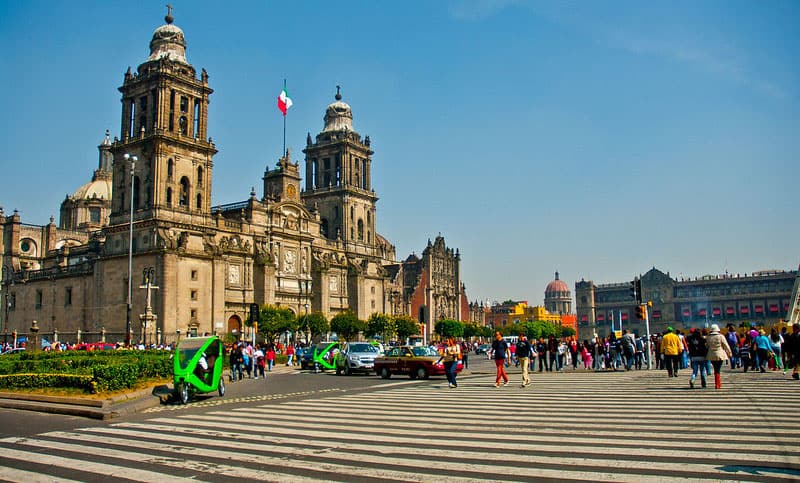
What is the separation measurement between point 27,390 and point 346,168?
6701 centimetres

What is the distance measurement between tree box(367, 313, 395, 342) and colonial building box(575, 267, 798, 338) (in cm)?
6801

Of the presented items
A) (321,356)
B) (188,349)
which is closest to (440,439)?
(188,349)

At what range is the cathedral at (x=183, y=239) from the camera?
57938 millimetres

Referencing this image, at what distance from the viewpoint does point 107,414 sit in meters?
16.3

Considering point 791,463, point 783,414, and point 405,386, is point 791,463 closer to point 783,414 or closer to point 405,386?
point 783,414

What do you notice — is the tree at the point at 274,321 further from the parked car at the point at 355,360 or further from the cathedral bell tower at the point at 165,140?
the parked car at the point at 355,360

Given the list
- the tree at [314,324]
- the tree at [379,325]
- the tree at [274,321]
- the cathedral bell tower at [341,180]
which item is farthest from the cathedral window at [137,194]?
the tree at [379,325]

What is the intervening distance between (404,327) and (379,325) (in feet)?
18.7

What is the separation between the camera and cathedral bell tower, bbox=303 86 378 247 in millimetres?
85812

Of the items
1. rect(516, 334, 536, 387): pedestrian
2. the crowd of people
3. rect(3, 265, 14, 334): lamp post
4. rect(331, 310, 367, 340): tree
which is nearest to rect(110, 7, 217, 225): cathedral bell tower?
rect(331, 310, 367, 340): tree

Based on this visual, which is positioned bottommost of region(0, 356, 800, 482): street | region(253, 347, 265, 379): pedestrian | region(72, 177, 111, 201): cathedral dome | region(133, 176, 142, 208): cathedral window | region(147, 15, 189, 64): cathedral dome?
region(0, 356, 800, 482): street

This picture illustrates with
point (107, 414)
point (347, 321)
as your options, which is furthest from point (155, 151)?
point (107, 414)

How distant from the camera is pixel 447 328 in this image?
9688 centimetres

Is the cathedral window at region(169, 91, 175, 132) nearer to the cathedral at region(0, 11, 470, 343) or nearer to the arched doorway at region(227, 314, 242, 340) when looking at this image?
the cathedral at region(0, 11, 470, 343)
